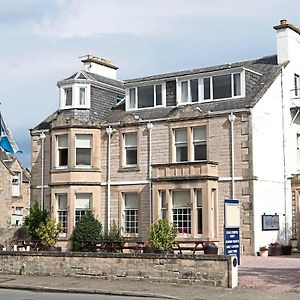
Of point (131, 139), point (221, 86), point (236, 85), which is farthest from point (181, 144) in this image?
point (236, 85)

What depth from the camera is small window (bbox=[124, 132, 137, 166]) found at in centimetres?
3491

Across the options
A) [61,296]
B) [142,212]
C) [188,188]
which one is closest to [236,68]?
[188,188]

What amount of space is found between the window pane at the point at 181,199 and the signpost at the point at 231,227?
34.4 feet

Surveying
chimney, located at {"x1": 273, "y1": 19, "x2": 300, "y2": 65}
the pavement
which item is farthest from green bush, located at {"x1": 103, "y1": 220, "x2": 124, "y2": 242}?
chimney, located at {"x1": 273, "y1": 19, "x2": 300, "y2": 65}

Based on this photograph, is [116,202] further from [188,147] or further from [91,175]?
[188,147]

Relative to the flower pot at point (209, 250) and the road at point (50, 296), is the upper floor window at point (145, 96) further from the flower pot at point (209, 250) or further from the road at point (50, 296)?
the road at point (50, 296)

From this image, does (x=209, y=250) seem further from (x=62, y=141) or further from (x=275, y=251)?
(x=62, y=141)

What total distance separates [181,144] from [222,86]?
11.9 feet

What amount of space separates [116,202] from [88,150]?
3227 mm

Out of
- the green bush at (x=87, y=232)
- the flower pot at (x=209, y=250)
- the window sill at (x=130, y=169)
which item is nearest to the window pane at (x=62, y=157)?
the window sill at (x=130, y=169)

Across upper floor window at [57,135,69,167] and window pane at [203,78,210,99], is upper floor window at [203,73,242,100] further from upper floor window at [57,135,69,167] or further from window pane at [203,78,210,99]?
upper floor window at [57,135,69,167]

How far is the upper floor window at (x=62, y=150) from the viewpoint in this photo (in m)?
35.5

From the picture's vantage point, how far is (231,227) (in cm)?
2112

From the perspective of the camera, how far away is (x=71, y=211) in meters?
34.8
